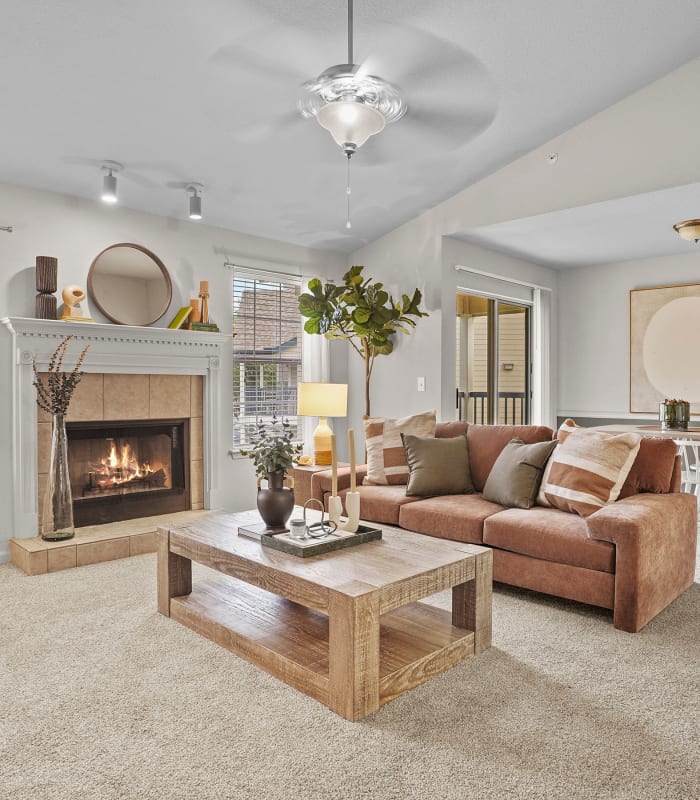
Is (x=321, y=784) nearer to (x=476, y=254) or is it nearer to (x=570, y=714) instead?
(x=570, y=714)

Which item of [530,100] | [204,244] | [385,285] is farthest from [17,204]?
[530,100]

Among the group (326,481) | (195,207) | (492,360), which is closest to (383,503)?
(326,481)

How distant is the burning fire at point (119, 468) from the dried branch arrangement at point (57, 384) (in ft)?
2.10

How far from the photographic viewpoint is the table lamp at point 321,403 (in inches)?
188

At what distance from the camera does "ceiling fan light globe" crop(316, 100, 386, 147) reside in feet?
9.21

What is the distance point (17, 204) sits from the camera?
3.91 metres

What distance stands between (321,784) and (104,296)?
3523 millimetres

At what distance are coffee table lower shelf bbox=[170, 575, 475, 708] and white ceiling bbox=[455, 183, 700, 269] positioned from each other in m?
3.11

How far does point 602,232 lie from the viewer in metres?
5.07

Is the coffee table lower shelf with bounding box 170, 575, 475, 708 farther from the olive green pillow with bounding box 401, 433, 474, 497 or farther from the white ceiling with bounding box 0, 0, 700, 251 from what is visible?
the white ceiling with bounding box 0, 0, 700, 251

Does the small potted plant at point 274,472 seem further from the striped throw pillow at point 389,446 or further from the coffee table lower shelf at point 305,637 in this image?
the striped throw pillow at point 389,446

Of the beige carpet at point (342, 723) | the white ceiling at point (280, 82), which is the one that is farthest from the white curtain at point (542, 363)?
the beige carpet at point (342, 723)

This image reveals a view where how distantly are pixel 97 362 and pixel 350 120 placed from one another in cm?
240

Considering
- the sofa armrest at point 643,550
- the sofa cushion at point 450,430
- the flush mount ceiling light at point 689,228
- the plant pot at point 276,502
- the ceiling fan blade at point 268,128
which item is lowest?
the sofa armrest at point 643,550
